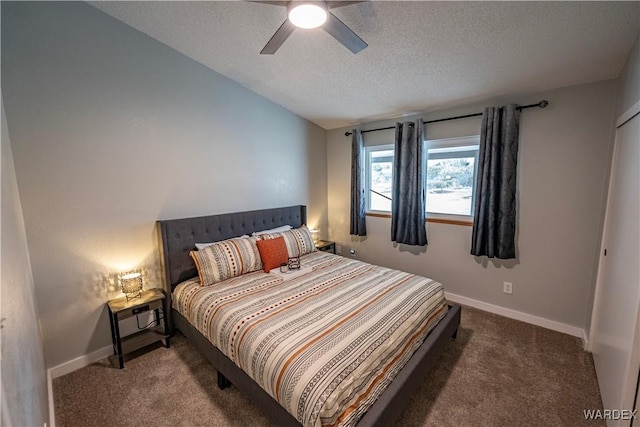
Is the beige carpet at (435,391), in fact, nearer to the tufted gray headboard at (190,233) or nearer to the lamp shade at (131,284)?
the lamp shade at (131,284)

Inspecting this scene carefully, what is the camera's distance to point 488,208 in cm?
277

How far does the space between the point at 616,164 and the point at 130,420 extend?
3.98 metres

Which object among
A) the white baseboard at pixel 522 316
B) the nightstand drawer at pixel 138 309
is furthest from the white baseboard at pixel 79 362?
the white baseboard at pixel 522 316

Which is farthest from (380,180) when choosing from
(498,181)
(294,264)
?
(294,264)

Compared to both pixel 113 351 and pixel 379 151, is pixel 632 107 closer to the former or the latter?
pixel 379 151

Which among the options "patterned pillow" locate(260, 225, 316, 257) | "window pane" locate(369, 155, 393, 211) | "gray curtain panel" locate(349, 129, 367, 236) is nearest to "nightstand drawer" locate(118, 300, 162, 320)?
"patterned pillow" locate(260, 225, 316, 257)

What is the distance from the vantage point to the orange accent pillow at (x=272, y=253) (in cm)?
272

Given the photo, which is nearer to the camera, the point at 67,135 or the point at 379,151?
the point at 67,135

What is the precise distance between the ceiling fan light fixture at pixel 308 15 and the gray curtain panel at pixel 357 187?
233 centimetres

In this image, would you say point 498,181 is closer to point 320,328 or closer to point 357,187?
point 357,187

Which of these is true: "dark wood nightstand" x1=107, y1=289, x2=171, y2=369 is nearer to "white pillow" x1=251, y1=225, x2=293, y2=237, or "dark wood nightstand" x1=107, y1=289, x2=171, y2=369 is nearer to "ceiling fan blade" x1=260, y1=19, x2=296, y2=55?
"white pillow" x1=251, y1=225, x2=293, y2=237

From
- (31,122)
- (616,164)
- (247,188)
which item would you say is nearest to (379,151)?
(247,188)

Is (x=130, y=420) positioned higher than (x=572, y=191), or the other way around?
(x=572, y=191)

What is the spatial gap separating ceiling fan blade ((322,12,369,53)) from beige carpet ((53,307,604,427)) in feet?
8.00
